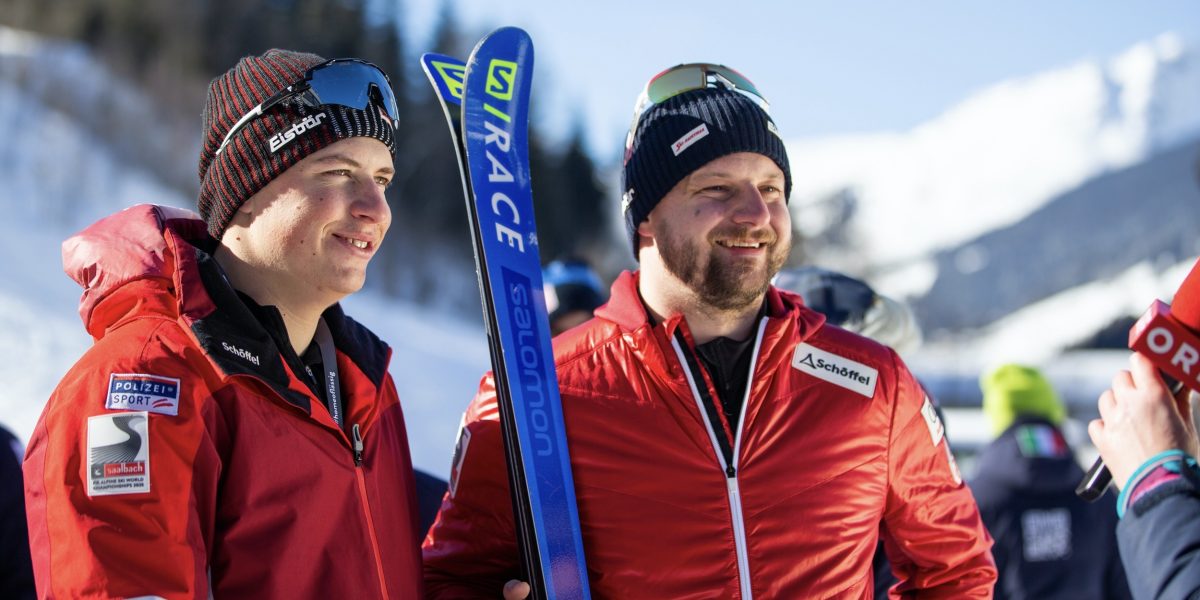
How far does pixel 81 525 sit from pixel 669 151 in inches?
59.8

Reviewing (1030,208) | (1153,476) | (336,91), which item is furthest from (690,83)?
(1030,208)

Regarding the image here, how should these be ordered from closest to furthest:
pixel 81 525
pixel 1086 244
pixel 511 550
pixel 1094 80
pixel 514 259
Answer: pixel 81 525 < pixel 511 550 < pixel 514 259 < pixel 1086 244 < pixel 1094 80

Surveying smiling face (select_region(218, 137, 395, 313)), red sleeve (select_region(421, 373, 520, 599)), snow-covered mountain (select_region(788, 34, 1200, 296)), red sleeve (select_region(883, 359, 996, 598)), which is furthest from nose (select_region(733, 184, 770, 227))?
snow-covered mountain (select_region(788, 34, 1200, 296))

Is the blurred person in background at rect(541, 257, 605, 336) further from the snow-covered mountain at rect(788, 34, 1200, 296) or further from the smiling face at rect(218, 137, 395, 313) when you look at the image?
the snow-covered mountain at rect(788, 34, 1200, 296)

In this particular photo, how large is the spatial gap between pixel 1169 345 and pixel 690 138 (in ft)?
3.83

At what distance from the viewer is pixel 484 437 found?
236 centimetres

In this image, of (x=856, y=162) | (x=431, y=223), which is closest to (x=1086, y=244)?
(x=431, y=223)

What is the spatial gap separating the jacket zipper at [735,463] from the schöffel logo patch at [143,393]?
3.62 feet

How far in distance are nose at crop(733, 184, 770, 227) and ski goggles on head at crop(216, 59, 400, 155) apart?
2.69 feet

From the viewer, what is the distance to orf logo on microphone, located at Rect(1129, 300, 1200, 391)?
1609 millimetres

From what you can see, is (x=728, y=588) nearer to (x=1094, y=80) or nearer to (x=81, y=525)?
(x=81, y=525)

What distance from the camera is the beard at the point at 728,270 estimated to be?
2309mm

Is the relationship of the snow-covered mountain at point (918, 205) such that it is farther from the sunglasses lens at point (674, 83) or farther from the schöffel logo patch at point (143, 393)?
the schöffel logo patch at point (143, 393)

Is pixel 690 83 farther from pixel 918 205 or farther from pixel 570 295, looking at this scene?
pixel 918 205
